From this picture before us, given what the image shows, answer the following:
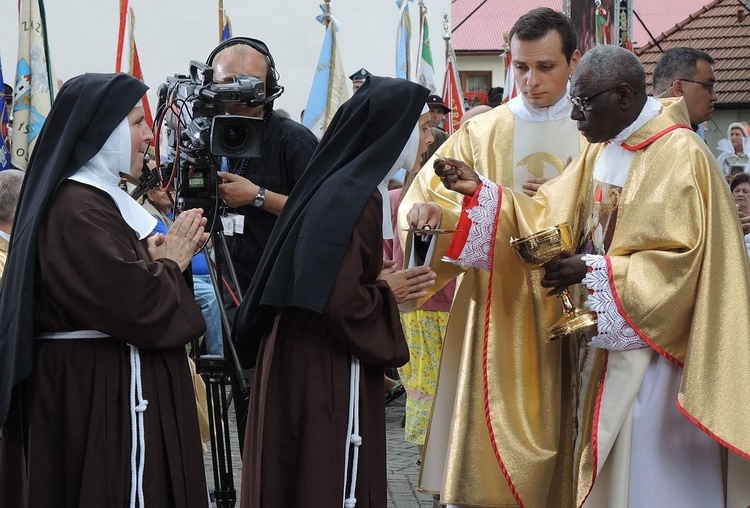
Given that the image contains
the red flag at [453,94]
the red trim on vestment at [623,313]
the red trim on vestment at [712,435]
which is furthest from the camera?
the red flag at [453,94]

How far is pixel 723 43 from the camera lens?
17812mm

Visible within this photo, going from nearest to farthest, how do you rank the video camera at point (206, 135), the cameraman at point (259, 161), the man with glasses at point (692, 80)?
the video camera at point (206, 135)
the cameraman at point (259, 161)
the man with glasses at point (692, 80)

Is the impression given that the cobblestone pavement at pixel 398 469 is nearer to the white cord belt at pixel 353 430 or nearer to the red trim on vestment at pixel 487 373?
the red trim on vestment at pixel 487 373

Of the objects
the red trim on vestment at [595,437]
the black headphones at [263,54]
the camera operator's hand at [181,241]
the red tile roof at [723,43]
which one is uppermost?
the red tile roof at [723,43]

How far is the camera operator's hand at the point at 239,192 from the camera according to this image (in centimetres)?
453

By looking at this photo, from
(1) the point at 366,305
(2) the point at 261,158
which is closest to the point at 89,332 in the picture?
(1) the point at 366,305

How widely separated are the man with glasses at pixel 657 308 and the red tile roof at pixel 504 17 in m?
22.9

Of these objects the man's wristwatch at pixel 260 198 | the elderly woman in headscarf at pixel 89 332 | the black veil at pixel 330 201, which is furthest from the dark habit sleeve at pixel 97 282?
the man's wristwatch at pixel 260 198

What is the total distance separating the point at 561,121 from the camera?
4844 millimetres

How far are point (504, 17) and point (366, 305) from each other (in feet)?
82.5

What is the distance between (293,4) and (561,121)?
11.3m

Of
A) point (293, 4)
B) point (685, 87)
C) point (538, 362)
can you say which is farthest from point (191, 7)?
point (538, 362)

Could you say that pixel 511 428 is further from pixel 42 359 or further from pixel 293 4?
pixel 293 4

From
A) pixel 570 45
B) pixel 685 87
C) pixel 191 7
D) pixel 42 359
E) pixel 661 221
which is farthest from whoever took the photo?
pixel 191 7
